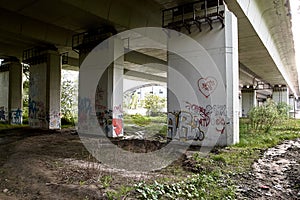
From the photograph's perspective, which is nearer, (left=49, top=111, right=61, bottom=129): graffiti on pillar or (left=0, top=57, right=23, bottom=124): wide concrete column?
(left=49, top=111, right=61, bottom=129): graffiti on pillar

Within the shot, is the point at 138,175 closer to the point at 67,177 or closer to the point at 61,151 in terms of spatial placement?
the point at 67,177

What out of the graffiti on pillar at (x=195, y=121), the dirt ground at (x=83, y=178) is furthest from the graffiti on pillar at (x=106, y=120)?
the dirt ground at (x=83, y=178)

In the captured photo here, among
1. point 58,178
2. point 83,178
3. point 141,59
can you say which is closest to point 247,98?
point 141,59

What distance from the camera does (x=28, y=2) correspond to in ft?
37.0

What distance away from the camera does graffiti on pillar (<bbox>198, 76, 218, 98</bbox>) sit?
32.5ft

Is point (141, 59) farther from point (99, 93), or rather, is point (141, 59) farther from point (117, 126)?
point (117, 126)

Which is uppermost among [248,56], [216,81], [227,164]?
[248,56]

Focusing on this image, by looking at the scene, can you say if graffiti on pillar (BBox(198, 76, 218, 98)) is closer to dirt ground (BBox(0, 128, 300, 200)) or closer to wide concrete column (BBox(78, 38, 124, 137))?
dirt ground (BBox(0, 128, 300, 200))

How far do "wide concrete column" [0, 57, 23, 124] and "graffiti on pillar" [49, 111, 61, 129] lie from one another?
5656 mm

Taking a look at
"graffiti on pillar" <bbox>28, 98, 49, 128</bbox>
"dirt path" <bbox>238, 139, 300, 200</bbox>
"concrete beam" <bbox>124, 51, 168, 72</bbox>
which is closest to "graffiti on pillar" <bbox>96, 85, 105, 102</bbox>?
"graffiti on pillar" <bbox>28, 98, 49, 128</bbox>

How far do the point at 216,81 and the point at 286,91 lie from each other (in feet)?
113

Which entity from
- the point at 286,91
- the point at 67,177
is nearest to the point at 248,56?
the point at 67,177

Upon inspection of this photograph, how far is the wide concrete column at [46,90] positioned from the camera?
1803 cm

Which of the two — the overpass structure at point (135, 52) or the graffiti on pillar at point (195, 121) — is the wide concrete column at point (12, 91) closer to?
the overpass structure at point (135, 52)
